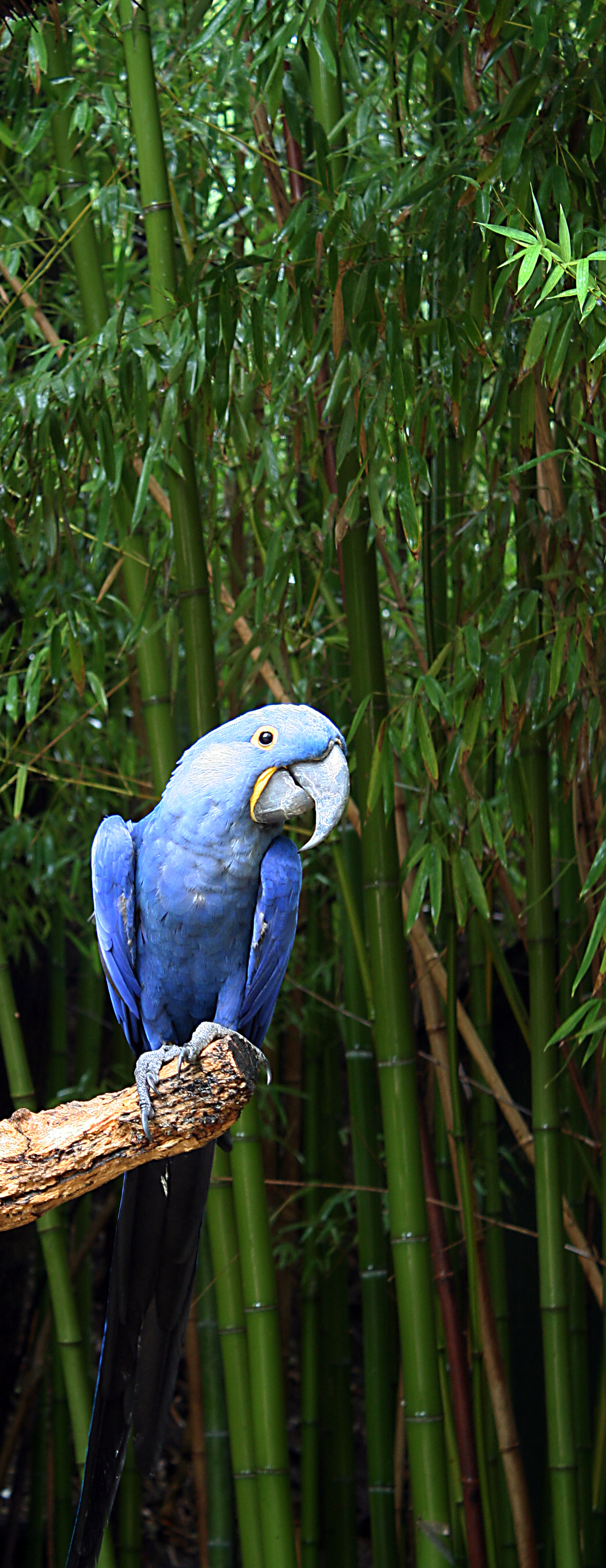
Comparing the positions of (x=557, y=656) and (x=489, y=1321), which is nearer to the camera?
(x=557, y=656)

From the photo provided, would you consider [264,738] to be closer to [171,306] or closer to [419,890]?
[419,890]

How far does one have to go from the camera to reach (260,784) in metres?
1.37

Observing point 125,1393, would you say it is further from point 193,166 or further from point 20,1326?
point 20,1326

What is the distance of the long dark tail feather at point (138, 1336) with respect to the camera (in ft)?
4.53

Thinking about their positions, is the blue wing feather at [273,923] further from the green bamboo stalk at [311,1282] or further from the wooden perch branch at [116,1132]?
the green bamboo stalk at [311,1282]

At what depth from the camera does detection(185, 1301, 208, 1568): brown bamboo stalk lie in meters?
3.09

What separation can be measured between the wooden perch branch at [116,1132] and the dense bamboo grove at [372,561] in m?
0.61

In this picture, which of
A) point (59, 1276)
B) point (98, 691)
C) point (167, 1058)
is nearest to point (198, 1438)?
point (59, 1276)

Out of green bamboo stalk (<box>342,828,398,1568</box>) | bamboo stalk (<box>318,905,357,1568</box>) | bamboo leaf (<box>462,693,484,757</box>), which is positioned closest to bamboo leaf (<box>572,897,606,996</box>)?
bamboo leaf (<box>462,693,484,757</box>)

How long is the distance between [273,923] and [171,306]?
102 centimetres

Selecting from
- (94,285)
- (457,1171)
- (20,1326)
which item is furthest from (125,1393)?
(20,1326)

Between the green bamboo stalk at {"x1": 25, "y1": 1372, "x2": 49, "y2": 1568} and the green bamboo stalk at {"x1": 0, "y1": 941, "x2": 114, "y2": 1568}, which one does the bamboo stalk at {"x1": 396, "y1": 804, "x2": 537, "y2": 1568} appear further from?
the green bamboo stalk at {"x1": 25, "y1": 1372, "x2": 49, "y2": 1568}

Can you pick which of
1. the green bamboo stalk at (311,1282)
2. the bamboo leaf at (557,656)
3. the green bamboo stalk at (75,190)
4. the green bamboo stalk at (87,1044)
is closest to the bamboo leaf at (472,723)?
the bamboo leaf at (557,656)

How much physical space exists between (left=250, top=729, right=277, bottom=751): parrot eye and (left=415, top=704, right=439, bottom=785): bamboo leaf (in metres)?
0.54
